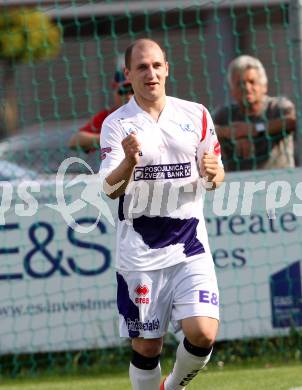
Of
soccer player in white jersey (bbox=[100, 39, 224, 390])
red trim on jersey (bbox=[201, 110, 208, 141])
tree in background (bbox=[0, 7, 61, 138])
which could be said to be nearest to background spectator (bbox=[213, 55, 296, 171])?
tree in background (bbox=[0, 7, 61, 138])

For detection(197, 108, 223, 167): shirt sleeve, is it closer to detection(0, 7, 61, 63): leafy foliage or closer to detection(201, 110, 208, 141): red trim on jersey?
detection(201, 110, 208, 141): red trim on jersey

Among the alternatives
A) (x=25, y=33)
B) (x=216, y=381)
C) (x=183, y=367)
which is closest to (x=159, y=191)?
(x=183, y=367)

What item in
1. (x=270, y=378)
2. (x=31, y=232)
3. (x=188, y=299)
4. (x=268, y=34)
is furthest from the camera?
(x=268, y=34)

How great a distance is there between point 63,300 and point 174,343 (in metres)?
0.90

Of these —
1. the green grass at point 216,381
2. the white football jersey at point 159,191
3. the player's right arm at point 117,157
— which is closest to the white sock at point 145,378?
the white football jersey at point 159,191

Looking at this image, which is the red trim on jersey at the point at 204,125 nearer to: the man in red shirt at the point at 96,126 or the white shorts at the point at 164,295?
the white shorts at the point at 164,295

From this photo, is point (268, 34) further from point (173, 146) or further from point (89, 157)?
point (173, 146)

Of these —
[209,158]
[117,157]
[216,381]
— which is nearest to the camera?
[209,158]

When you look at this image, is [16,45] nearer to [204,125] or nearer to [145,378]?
[204,125]

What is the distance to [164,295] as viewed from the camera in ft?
19.4

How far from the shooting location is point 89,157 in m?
8.55

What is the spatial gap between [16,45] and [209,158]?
3.93 metres

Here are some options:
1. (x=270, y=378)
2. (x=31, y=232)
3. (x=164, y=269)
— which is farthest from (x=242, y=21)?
(x=164, y=269)

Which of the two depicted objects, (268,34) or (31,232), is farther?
(268,34)
